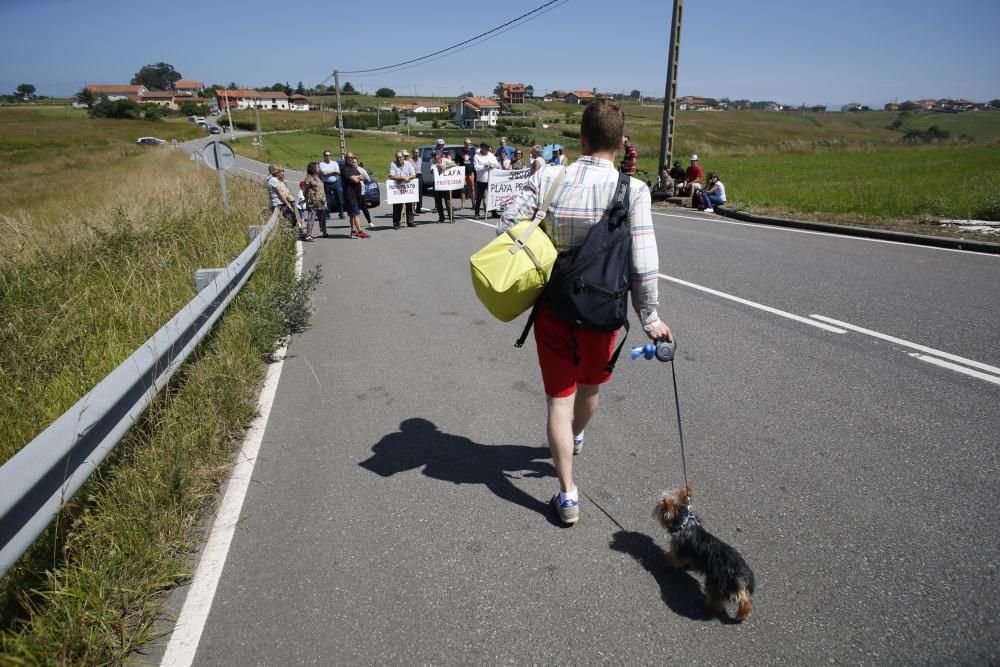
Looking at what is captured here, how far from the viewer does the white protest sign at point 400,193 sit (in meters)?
14.5

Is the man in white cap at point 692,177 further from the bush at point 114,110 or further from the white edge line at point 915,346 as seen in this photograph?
the bush at point 114,110

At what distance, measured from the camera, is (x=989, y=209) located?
39.1ft

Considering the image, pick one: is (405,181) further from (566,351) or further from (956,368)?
(566,351)

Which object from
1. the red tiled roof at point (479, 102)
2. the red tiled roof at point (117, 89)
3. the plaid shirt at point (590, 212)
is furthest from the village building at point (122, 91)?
the plaid shirt at point (590, 212)

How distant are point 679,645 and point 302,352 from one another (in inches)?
185

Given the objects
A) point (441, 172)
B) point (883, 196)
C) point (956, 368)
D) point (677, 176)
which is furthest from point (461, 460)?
point (677, 176)

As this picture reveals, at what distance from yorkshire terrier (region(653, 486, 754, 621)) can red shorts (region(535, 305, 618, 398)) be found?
71 centimetres

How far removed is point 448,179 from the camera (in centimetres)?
1505

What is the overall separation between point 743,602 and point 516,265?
1.68 metres

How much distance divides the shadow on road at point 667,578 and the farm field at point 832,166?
9.33 feet

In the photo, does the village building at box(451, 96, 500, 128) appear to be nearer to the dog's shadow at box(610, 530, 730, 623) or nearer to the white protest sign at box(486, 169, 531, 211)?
the white protest sign at box(486, 169, 531, 211)

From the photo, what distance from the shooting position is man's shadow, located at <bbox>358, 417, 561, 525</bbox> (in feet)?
11.7

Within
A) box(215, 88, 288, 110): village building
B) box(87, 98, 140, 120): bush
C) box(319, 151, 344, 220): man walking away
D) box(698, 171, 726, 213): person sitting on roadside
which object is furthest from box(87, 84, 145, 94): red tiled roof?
box(698, 171, 726, 213): person sitting on roadside

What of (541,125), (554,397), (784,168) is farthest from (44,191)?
(541,125)
